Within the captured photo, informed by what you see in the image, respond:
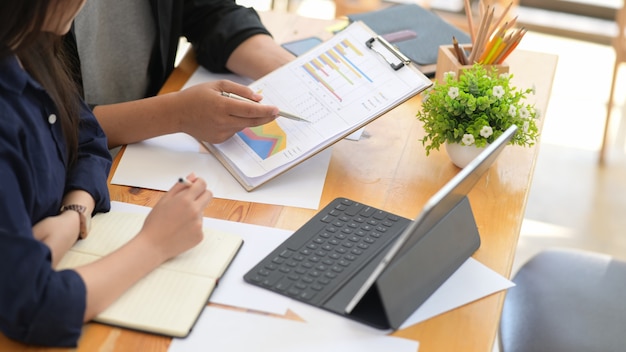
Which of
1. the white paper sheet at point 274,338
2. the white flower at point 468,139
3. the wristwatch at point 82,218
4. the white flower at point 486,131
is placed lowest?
the white paper sheet at point 274,338

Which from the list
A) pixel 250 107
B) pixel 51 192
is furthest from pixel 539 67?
pixel 51 192

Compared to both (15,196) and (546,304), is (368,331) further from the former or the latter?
(546,304)

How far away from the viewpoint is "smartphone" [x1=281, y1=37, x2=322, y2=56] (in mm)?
1723

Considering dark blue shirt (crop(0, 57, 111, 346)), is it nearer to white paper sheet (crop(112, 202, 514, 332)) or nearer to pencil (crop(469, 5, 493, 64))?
white paper sheet (crop(112, 202, 514, 332))

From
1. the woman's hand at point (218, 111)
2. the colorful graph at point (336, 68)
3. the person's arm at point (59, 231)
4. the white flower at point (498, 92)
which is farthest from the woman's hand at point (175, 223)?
the white flower at point (498, 92)

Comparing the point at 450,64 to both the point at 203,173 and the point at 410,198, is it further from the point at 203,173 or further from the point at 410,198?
the point at 203,173

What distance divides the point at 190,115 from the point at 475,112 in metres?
0.46

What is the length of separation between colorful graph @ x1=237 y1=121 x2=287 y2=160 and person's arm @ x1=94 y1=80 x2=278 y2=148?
1.5 inches

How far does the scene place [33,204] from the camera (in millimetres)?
1067

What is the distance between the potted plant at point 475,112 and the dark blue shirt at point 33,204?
53 centimetres

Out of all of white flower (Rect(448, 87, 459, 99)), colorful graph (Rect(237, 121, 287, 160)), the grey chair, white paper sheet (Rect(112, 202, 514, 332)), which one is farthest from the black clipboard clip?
the grey chair

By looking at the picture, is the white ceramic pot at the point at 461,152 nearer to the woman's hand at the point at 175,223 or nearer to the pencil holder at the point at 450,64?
the pencil holder at the point at 450,64

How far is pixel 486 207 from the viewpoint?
50.8 inches

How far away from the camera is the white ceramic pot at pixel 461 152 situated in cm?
133
